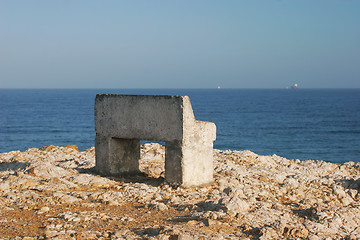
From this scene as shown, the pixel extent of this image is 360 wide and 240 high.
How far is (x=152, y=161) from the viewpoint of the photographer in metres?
10.9

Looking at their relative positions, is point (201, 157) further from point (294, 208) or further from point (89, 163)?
point (89, 163)

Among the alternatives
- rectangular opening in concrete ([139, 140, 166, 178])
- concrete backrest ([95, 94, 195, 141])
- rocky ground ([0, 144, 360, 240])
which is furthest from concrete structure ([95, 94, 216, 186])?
rectangular opening in concrete ([139, 140, 166, 178])

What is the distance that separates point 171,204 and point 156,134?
1600 millimetres

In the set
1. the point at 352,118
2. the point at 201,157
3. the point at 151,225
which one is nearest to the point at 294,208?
the point at 201,157

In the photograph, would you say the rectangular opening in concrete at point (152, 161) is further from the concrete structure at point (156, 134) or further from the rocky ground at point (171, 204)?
the concrete structure at point (156, 134)

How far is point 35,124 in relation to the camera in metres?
44.4

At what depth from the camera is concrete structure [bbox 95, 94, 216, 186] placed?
8188 mm

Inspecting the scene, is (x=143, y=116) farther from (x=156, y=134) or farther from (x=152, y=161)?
(x=152, y=161)

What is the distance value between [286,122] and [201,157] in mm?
41574

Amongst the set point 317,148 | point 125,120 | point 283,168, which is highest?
point 125,120

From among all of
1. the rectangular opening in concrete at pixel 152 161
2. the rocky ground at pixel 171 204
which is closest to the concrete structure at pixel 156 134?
the rocky ground at pixel 171 204

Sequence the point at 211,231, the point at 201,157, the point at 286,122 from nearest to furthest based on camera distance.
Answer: the point at 211,231
the point at 201,157
the point at 286,122

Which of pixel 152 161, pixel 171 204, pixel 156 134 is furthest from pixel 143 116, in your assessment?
pixel 152 161

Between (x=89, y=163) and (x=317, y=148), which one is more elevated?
(x=89, y=163)
